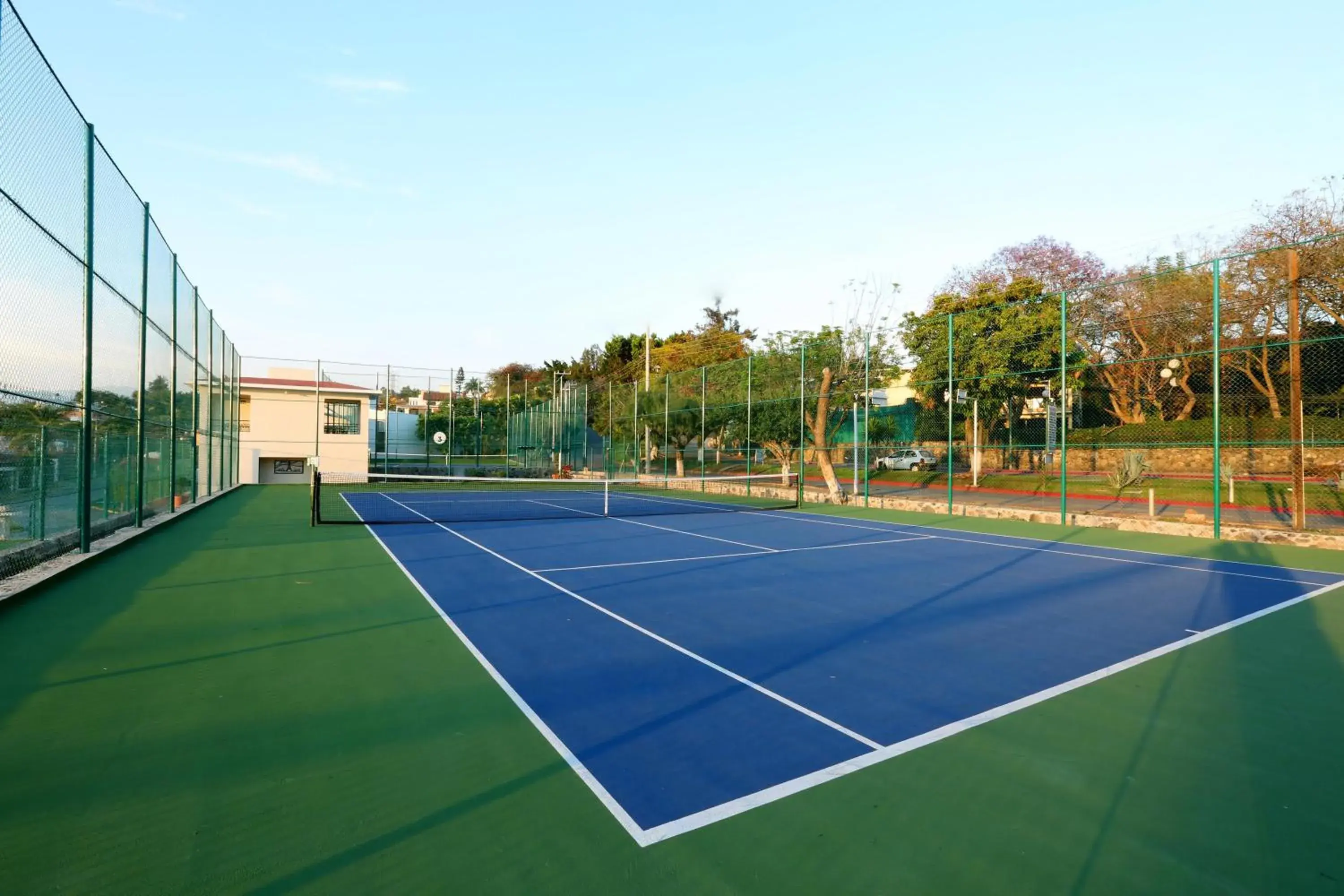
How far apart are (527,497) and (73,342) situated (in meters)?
15.5

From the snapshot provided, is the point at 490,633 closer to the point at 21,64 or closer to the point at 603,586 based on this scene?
the point at 603,586

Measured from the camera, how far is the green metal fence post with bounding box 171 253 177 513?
13.6 meters

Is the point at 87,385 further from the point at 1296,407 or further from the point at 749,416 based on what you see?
the point at 1296,407

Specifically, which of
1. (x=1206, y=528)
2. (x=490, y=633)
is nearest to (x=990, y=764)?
(x=490, y=633)

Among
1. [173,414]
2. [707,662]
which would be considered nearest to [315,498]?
[173,414]

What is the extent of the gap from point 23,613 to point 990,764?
24.9 ft

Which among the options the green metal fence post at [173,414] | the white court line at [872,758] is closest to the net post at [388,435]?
the green metal fence post at [173,414]

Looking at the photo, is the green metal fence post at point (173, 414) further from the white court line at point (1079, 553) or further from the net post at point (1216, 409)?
the net post at point (1216, 409)

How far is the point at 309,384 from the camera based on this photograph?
101ft

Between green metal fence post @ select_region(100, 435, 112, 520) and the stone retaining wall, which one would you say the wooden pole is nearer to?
the stone retaining wall

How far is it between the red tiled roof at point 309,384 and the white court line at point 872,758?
98.2 ft

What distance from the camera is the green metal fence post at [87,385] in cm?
847

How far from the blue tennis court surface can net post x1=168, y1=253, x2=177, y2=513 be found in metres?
4.81

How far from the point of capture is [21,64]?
666 centimetres
